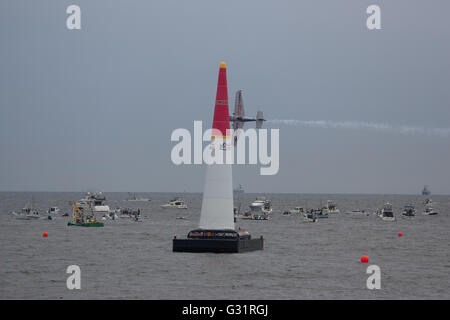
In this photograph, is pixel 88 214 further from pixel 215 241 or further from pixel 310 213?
pixel 215 241

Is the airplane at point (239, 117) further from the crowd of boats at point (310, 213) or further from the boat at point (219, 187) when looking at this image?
the crowd of boats at point (310, 213)

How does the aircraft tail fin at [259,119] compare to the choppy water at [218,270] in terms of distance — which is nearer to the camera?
the choppy water at [218,270]

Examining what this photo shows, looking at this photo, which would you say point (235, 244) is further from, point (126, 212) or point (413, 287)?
point (126, 212)

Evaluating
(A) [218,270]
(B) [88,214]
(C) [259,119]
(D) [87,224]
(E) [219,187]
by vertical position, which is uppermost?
(C) [259,119]

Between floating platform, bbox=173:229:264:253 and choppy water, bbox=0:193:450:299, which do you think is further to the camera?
floating platform, bbox=173:229:264:253

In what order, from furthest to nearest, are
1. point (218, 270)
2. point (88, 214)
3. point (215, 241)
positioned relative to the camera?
point (88, 214) → point (215, 241) → point (218, 270)

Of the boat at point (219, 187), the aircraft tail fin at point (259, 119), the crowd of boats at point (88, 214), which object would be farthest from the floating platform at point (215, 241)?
the crowd of boats at point (88, 214)

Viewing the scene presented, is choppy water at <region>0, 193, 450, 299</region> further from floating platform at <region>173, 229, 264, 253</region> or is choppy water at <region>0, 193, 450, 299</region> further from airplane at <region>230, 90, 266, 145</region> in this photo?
airplane at <region>230, 90, 266, 145</region>

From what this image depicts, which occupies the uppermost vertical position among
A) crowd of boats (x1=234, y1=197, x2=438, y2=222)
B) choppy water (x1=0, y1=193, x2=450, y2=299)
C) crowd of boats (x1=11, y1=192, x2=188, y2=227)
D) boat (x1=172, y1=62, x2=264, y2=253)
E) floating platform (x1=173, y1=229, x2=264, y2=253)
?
boat (x1=172, y1=62, x2=264, y2=253)

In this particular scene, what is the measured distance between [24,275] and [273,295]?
17.4 metres

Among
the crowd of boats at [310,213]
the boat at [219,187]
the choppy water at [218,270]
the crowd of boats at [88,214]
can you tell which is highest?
the boat at [219,187]

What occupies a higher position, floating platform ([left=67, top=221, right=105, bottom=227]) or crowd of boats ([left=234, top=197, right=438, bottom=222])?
floating platform ([left=67, top=221, right=105, bottom=227])

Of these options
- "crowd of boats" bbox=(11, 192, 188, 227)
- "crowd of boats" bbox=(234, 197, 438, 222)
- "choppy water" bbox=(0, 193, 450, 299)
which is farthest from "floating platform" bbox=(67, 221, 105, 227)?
"crowd of boats" bbox=(234, 197, 438, 222)

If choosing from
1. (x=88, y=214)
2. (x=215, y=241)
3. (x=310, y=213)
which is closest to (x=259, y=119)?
(x=215, y=241)
